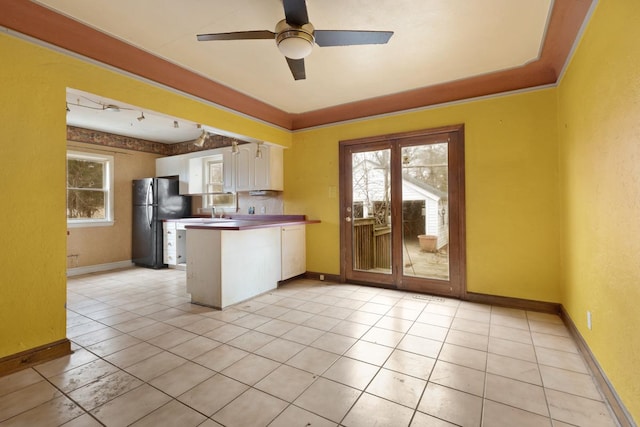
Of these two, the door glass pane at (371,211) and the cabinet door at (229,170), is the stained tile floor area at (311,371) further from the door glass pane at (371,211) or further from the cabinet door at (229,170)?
the cabinet door at (229,170)

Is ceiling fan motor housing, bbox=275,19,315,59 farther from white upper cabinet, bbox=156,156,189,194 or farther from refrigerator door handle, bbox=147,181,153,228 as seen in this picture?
refrigerator door handle, bbox=147,181,153,228

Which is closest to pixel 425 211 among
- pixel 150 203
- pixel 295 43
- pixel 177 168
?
pixel 295 43

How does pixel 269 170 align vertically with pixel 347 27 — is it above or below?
Answer: below

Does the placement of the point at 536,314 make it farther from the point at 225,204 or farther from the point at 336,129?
the point at 225,204

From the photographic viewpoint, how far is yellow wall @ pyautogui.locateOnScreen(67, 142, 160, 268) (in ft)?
17.0

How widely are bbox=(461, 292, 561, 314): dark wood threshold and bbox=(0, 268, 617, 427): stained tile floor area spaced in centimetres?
13

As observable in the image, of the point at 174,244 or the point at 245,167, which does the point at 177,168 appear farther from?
the point at 245,167

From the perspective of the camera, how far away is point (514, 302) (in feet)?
10.8

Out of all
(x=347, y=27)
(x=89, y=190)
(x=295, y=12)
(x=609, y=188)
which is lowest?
(x=609, y=188)

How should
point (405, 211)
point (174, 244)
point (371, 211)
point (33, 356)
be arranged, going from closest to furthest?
point (33, 356) → point (405, 211) → point (371, 211) → point (174, 244)

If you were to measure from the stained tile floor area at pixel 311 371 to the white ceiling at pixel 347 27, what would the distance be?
2.64 meters

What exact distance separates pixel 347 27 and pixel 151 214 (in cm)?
506

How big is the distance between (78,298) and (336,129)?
13.9 ft

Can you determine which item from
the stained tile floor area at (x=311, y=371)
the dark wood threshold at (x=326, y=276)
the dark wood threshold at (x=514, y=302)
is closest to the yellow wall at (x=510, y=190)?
the dark wood threshold at (x=514, y=302)
